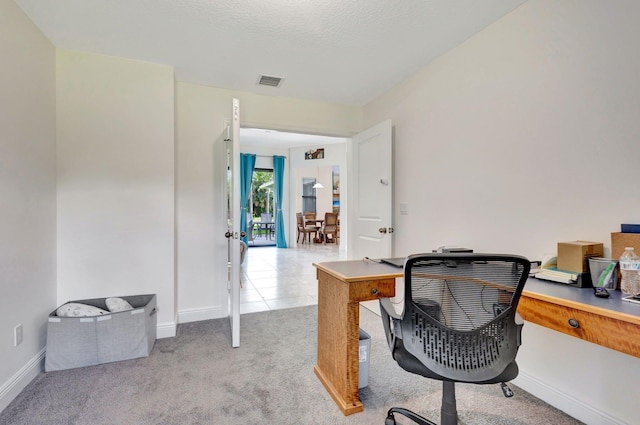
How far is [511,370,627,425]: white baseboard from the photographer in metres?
1.58

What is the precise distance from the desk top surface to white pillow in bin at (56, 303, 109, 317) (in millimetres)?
1824

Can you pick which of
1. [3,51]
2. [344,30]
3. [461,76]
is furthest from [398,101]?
[3,51]

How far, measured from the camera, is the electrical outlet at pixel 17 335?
193 centimetres

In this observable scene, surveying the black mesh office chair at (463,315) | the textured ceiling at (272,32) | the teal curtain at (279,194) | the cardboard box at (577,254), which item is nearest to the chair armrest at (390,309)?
the black mesh office chair at (463,315)

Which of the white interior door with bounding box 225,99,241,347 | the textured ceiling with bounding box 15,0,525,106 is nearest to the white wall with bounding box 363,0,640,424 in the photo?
the textured ceiling with bounding box 15,0,525,106

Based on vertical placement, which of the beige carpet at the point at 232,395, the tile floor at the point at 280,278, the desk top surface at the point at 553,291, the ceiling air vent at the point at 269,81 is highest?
the ceiling air vent at the point at 269,81

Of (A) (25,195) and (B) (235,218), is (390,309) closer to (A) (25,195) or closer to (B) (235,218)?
(B) (235,218)

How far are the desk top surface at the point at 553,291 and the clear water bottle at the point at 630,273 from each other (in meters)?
0.04

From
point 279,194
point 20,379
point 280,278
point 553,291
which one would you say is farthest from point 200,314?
point 279,194

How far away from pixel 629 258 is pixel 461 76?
1.72 m

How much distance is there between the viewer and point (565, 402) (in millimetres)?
1742

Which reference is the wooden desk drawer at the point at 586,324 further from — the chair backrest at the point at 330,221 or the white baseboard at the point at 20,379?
the chair backrest at the point at 330,221

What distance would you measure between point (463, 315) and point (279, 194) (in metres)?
7.75

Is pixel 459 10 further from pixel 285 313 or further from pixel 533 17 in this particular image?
pixel 285 313
